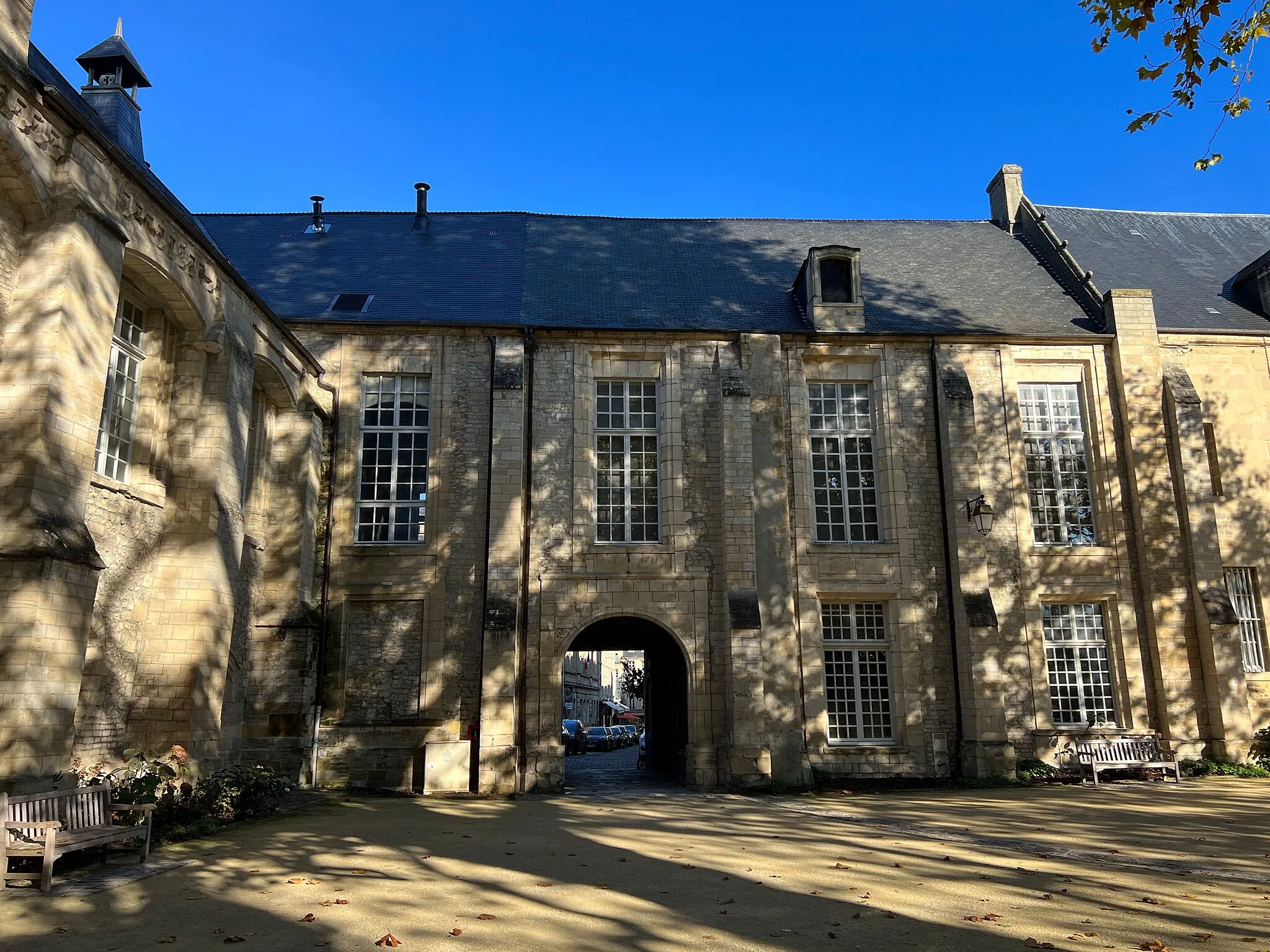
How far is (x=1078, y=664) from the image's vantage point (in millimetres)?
17234

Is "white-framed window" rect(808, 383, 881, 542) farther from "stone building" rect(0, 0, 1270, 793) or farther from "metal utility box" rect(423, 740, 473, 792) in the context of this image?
"metal utility box" rect(423, 740, 473, 792)

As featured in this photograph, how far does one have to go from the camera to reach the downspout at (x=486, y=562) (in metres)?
15.2

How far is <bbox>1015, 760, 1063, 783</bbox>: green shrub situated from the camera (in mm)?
15930

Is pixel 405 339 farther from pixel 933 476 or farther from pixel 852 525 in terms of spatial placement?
pixel 933 476

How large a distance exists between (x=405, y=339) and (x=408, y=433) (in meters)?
1.80

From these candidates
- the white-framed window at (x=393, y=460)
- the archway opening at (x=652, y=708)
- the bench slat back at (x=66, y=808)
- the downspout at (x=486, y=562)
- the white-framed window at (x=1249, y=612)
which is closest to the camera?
the bench slat back at (x=66, y=808)

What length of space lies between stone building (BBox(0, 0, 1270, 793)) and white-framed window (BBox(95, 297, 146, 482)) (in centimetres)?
59

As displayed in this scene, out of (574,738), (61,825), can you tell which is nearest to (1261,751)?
(61,825)

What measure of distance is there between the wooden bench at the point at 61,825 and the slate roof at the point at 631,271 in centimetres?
1050

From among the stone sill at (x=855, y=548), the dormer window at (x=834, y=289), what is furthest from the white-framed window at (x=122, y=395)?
the dormer window at (x=834, y=289)

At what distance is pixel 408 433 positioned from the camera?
1717cm

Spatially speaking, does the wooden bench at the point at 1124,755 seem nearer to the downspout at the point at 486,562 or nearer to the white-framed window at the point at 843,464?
the white-framed window at the point at 843,464

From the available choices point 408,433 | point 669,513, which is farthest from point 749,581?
point 408,433

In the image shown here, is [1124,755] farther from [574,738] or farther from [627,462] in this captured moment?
[574,738]
